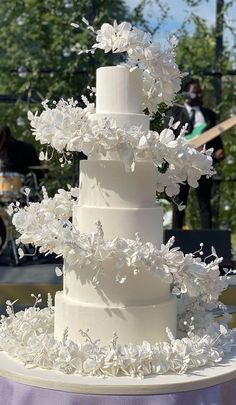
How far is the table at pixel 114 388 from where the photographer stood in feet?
5.56

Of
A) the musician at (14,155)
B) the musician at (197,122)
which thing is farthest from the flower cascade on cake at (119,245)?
the musician at (14,155)

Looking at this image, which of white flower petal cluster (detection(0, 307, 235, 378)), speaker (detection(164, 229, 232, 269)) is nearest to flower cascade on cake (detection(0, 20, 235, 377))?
white flower petal cluster (detection(0, 307, 235, 378))

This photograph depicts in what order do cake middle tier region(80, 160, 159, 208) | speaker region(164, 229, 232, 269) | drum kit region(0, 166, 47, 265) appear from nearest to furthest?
cake middle tier region(80, 160, 159, 208) < speaker region(164, 229, 232, 269) < drum kit region(0, 166, 47, 265)

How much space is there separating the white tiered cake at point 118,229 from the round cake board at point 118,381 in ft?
0.61

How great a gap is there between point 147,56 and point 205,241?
2.67m

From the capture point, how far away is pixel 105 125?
6.07 ft

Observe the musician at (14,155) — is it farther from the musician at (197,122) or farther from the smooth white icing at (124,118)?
the smooth white icing at (124,118)

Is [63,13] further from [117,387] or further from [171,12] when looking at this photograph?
[117,387]

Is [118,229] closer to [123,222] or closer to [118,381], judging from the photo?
[123,222]

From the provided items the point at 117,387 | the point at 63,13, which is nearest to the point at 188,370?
the point at 117,387

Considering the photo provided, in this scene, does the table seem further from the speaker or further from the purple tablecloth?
the speaker

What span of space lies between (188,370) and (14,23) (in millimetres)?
6478

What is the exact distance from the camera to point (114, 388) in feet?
5.56

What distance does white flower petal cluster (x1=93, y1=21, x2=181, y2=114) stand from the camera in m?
1.96
